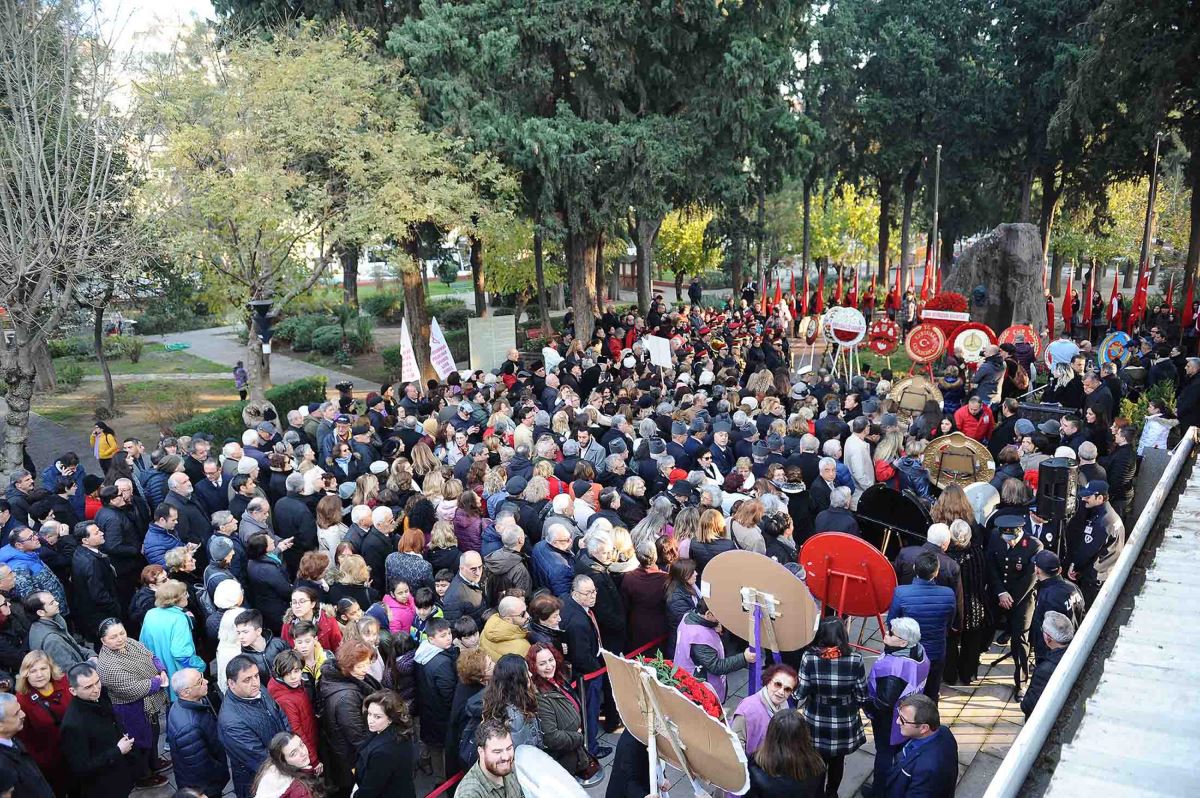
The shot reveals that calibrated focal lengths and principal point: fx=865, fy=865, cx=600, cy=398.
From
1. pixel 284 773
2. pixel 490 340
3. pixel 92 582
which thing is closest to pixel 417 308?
pixel 490 340

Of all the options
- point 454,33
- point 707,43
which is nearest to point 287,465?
point 454,33

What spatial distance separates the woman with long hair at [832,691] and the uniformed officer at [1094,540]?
3.38m

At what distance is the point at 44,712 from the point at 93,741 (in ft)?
1.61

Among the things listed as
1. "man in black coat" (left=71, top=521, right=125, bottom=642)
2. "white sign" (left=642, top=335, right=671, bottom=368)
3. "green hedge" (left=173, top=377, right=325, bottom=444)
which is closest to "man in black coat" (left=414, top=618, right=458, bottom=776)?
"man in black coat" (left=71, top=521, right=125, bottom=642)

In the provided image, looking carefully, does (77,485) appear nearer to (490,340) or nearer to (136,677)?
(136,677)

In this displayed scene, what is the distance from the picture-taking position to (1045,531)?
808cm

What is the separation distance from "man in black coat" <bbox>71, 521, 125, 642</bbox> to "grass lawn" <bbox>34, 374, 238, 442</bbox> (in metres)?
12.9

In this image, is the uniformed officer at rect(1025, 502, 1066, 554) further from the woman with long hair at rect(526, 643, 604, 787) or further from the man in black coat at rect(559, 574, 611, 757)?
the woman with long hair at rect(526, 643, 604, 787)

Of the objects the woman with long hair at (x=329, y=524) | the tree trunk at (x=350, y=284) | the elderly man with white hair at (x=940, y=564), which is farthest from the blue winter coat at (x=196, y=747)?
the tree trunk at (x=350, y=284)

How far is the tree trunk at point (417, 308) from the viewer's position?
21094 millimetres

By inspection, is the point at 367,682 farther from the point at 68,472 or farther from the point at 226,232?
the point at 226,232

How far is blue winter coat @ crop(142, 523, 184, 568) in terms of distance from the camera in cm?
805

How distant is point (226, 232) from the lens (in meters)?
17.8

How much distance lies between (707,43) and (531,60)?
4.68 metres
